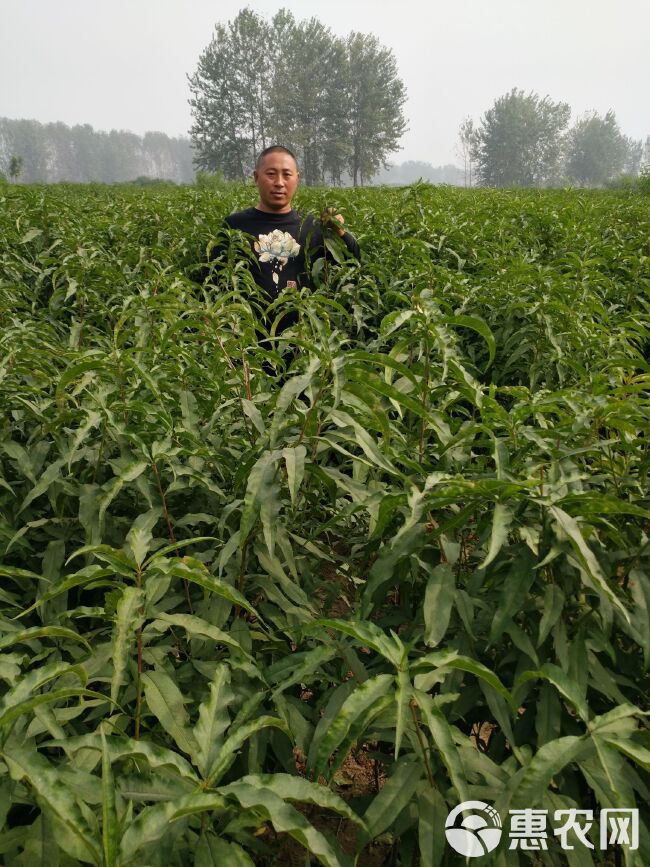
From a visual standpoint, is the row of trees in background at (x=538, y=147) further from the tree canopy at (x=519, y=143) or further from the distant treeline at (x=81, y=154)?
the distant treeline at (x=81, y=154)

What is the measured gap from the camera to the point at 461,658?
3.15 feet

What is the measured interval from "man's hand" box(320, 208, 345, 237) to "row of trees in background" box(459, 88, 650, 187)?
278 feet

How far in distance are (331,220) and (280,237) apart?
523 mm

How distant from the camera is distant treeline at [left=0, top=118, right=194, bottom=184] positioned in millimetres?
123500

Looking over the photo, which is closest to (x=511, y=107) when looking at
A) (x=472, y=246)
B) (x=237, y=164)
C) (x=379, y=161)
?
(x=379, y=161)

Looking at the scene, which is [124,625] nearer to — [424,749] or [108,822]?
[108,822]

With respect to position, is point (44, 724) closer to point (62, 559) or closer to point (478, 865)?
point (62, 559)

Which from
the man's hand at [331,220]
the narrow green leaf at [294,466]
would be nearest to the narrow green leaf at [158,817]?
the narrow green leaf at [294,466]

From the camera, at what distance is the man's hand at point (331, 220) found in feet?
11.1

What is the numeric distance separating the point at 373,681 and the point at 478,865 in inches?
15.2

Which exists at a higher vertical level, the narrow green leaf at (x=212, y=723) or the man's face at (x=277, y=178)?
the man's face at (x=277, y=178)

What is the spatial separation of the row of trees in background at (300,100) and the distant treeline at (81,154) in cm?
5353

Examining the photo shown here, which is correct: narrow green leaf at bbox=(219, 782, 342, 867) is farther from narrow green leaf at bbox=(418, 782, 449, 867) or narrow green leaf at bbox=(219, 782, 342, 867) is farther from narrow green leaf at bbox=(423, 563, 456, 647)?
narrow green leaf at bbox=(423, 563, 456, 647)

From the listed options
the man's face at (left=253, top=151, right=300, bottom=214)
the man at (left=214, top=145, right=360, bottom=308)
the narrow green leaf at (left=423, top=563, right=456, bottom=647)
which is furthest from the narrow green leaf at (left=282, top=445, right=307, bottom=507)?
the man's face at (left=253, top=151, right=300, bottom=214)
